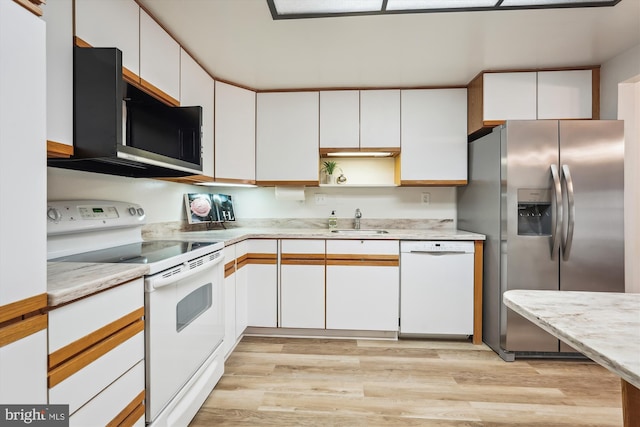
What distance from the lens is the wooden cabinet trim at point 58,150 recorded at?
3.78 feet

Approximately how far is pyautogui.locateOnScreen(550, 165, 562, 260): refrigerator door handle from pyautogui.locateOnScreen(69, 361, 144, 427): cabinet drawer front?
2.59 m

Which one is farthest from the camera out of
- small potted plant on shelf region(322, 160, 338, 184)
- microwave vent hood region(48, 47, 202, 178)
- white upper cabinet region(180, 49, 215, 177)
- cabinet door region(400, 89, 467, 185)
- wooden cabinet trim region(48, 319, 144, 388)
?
small potted plant on shelf region(322, 160, 338, 184)

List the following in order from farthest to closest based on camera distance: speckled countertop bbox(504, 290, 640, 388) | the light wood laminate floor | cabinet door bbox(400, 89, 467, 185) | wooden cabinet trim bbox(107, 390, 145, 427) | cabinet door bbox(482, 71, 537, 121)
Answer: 1. cabinet door bbox(400, 89, 467, 185)
2. cabinet door bbox(482, 71, 537, 121)
3. the light wood laminate floor
4. wooden cabinet trim bbox(107, 390, 145, 427)
5. speckled countertop bbox(504, 290, 640, 388)

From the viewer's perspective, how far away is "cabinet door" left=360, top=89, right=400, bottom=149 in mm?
2910

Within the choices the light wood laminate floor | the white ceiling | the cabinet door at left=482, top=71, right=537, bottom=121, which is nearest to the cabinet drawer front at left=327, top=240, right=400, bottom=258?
the light wood laminate floor

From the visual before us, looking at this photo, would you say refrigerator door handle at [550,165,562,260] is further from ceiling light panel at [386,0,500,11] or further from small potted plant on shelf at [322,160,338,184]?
small potted plant on shelf at [322,160,338,184]

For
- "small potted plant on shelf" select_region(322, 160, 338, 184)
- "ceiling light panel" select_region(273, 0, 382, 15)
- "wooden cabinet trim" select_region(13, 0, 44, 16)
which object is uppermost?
"ceiling light panel" select_region(273, 0, 382, 15)

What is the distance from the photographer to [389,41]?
210cm

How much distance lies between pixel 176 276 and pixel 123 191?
3.14ft

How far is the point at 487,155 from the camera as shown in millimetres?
2555

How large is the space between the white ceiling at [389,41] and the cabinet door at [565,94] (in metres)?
0.09

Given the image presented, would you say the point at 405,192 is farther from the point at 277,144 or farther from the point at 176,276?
the point at 176,276

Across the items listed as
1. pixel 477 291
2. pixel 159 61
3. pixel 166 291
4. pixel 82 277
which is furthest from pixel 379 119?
pixel 82 277

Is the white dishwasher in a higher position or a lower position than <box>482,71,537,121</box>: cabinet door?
lower
